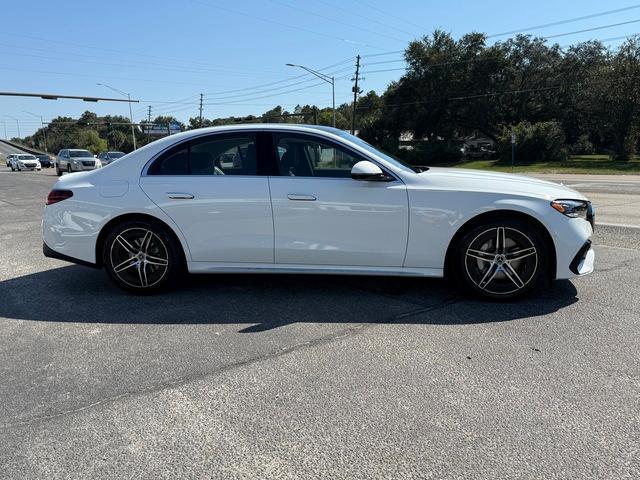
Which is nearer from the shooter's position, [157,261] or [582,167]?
[157,261]

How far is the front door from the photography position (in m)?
4.50

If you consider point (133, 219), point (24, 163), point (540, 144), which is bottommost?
point (133, 219)

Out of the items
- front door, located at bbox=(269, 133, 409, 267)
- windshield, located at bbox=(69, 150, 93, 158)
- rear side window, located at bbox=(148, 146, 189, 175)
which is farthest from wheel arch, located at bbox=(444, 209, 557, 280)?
windshield, located at bbox=(69, 150, 93, 158)

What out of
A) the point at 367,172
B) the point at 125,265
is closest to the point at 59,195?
the point at 125,265

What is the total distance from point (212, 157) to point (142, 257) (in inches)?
46.2

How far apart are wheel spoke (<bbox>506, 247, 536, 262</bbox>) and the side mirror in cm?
127

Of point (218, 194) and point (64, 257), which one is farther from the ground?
point (218, 194)

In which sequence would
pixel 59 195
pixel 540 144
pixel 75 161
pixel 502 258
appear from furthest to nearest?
pixel 540 144, pixel 75 161, pixel 59 195, pixel 502 258

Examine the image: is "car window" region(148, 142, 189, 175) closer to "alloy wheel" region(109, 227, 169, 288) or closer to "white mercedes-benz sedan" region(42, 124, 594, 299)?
"white mercedes-benz sedan" region(42, 124, 594, 299)

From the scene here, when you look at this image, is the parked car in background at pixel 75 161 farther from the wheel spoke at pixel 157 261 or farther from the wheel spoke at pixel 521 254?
the wheel spoke at pixel 521 254

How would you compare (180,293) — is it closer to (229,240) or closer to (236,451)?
(229,240)

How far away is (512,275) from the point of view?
14.9ft

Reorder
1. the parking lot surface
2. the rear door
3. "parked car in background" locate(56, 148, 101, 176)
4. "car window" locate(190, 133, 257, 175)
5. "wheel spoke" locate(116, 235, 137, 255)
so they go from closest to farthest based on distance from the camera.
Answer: the parking lot surface, the rear door, "car window" locate(190, 133, 257, 175), "wheel spoke" locate(116, 235, 137, 255), "parked car in background" locate(56, 148, 101, 176)

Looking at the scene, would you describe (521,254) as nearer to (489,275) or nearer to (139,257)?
(489,275)
